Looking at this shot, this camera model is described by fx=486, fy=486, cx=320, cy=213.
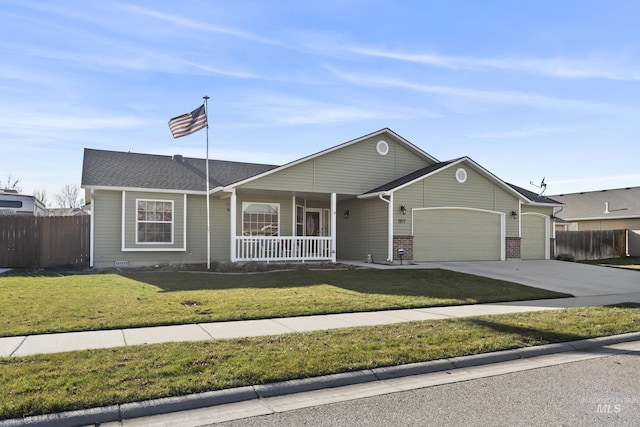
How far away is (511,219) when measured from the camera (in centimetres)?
2138

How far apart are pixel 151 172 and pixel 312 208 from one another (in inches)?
286

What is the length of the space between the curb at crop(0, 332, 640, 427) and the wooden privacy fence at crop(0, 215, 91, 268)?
591 inches

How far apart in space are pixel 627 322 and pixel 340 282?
22.5 ft

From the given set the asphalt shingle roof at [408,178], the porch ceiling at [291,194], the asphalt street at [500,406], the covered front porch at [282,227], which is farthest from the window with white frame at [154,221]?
the asphalt street at [500,406]

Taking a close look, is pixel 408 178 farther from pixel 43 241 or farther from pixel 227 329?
pixel 43 241

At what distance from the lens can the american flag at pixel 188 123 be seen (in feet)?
55.3

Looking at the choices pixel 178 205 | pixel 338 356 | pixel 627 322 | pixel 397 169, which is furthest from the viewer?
pixel 397 169

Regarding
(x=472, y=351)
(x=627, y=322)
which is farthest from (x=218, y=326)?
(x=627, y=322)

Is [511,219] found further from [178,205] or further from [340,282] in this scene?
[178,205]

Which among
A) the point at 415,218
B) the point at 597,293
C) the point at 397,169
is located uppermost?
the point at 397,169

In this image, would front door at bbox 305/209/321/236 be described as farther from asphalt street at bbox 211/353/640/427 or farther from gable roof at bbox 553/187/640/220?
gable roof at bbox 553/187/640/220

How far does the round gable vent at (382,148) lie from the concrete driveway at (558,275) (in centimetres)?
513

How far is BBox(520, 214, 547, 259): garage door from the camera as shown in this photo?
73.6 feet

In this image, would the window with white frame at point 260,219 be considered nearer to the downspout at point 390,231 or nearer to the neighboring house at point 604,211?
the downspout at point 390,231
